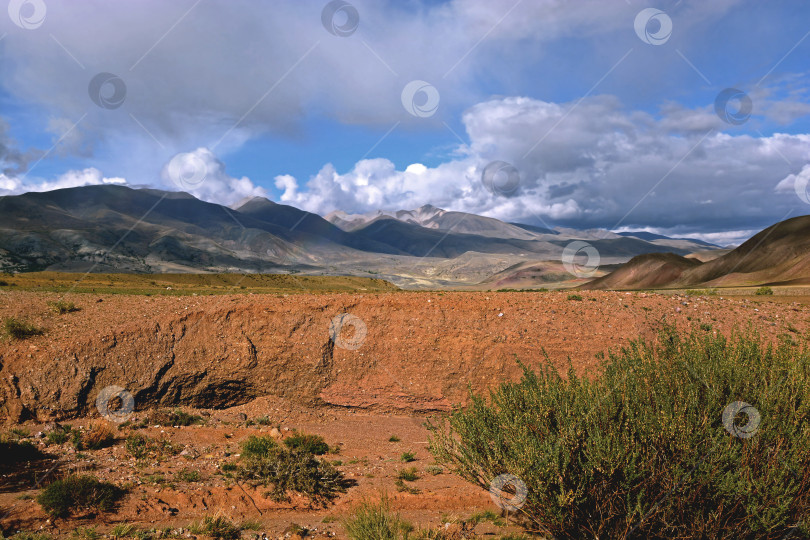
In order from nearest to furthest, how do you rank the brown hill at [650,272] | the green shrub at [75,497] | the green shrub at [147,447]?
the green shrub at [75,497] < the green shrub at [147,447] < the brown hill at [650,272]

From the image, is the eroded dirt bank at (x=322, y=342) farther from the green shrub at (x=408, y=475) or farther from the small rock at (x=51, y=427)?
the green shrub at (x=408, y=475)

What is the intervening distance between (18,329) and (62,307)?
6.23ft

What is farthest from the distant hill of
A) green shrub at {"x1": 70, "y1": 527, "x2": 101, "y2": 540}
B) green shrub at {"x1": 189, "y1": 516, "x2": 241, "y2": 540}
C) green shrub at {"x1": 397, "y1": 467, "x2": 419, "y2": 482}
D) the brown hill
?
green shrub at {"x1": 70, "y1": 527, "x2": 101, "y2": 540}

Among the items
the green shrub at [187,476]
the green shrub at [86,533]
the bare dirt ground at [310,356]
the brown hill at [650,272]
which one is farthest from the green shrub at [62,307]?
the brown hill at [650,272]

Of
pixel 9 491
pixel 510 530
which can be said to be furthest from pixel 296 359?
pixel 510 530

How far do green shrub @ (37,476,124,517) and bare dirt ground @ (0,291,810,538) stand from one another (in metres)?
2.36

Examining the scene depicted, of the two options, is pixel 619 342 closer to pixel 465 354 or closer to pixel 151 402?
pixel 465 354

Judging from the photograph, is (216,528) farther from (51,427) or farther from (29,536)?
(51,427)

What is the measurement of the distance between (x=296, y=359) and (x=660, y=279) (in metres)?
87.9

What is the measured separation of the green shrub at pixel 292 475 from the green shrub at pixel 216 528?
68.9 inches

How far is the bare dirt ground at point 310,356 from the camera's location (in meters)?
13.9

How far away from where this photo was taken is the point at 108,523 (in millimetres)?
8422

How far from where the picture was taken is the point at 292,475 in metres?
10.3

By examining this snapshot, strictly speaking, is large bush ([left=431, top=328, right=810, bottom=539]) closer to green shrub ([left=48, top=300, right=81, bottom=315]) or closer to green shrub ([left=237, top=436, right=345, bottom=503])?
green shrub ([left=237, top=436, right=345, bottom=503])
